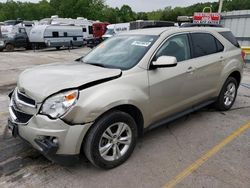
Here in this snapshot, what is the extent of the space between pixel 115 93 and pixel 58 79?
70 cm

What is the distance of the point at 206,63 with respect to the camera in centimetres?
407

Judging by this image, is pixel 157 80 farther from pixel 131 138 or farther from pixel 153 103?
pixel 131 138

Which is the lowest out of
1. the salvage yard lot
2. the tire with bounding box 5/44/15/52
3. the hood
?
the tire with bounding box 5/44/15/52

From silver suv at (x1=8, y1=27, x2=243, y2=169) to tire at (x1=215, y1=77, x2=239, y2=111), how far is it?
0.42 m

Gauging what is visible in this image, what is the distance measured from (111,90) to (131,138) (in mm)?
756

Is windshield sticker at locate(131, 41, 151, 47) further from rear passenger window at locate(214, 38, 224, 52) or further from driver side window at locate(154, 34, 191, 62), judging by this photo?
rear passenger window at locate(214, 38, 224, 52)

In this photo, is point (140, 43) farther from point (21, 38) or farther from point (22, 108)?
point (21, 38)

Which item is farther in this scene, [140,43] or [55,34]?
[55,34]

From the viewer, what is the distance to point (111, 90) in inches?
110

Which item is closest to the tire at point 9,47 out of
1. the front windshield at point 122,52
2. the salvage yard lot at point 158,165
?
the salvage yard lot at point 158,165

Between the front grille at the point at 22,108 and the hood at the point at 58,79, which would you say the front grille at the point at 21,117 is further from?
the hood at the point at 58,79

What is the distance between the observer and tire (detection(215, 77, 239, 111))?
4730 millimetres

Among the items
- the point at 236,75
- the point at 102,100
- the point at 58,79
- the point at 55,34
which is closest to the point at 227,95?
the point at 236,75

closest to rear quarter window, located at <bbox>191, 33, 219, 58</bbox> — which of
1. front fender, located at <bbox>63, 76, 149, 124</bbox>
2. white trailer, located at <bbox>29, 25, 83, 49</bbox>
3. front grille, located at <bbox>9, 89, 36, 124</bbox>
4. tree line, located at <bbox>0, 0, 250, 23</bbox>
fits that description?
front fender, located at <bbox>63, 76, 149, 124</bbox>
